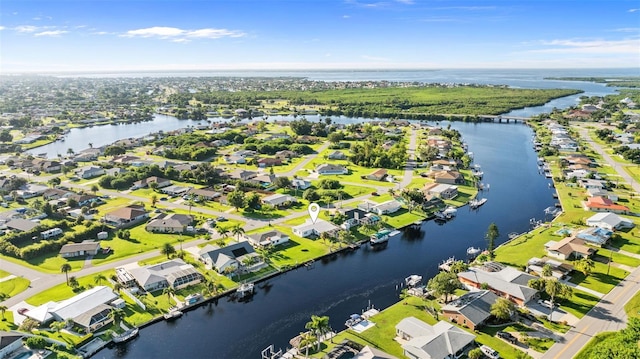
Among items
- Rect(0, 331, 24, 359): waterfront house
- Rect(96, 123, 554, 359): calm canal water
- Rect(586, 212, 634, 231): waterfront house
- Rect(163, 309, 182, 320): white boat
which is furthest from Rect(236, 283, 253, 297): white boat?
Rect(586, 212, 634, 231): waterfront house

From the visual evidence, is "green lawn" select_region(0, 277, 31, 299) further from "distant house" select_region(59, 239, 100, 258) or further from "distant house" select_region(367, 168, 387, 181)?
"distant house" select_region(367, 168, 387, 181)

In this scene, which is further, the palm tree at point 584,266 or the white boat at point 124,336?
the palm tree at point 584,266

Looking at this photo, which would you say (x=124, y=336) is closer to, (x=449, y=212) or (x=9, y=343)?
(x=9, y=343)

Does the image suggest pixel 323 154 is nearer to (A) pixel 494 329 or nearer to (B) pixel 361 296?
(B) pixel 361 296

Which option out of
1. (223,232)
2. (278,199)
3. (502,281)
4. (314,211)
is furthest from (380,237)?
(223,232)

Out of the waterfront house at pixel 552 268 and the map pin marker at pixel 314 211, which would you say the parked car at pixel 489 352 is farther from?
the map pin marker at pixel 314 211

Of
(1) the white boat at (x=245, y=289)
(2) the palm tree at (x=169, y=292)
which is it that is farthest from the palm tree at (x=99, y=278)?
(1) the white boat at (x=245, y=289)
